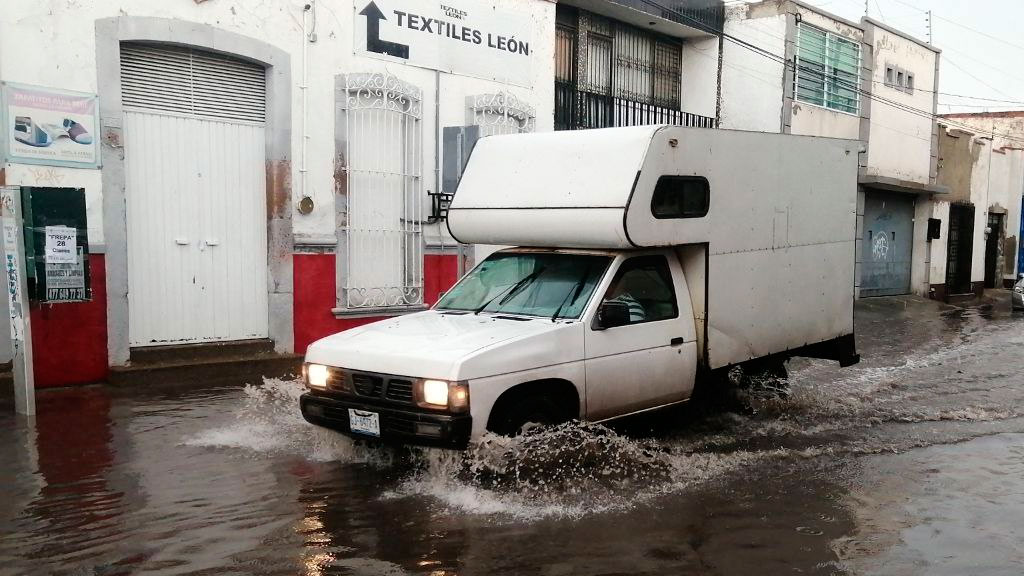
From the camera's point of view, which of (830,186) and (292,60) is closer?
(830,186)

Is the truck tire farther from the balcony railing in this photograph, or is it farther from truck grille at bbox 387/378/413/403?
the balcony railing

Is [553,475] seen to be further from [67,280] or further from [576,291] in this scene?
[67,280]

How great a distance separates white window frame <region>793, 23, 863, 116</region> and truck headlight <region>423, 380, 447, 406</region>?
1572 cm

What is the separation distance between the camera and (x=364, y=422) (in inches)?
234

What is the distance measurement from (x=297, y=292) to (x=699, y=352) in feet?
19.1

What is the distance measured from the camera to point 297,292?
11203 millimetres

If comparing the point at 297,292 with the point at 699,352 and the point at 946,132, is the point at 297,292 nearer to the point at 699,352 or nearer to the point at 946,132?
the point at 699,352

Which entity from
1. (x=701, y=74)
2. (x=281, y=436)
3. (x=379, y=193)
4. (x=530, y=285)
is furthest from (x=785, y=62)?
(x=281, y=436)

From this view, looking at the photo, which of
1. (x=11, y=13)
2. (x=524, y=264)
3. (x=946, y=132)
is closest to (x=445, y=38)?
(x=11, y=13)

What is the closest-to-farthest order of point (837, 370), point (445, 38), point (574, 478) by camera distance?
point (574, 478), point (837, 370), point (445, 38)

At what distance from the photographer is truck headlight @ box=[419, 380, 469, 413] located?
5.51 metres

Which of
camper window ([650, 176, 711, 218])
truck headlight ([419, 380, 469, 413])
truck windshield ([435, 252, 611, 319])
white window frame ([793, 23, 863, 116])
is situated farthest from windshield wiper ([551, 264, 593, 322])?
white window frame ([793, 23, 863, 116])

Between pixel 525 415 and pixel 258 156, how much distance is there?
21.3ft

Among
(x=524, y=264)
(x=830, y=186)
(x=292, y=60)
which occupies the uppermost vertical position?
(x=292, y=60)
